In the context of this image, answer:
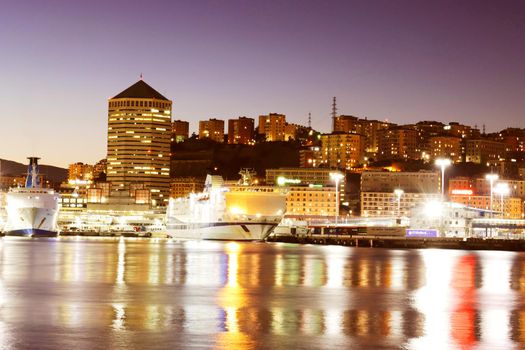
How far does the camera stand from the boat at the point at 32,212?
477ft

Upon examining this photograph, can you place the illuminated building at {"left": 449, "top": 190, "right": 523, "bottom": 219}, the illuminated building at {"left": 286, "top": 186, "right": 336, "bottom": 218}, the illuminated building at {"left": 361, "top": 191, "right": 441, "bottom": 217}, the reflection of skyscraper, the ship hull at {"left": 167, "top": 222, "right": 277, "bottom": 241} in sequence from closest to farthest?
the reflection of skyscraper
the ship hull at {"left": 167, "top": 222, "right": 277, "bottom": 241}
the illuminated building at {"left": 449, "top": 190, "right": 523, "bottom": 219}
the illuminated building at {"left": 361, "top": 191, "right": 441, "bottom": 217}
the illuminated building at {"left": 286, "top": 186, "right": 336, "bottom": 218}

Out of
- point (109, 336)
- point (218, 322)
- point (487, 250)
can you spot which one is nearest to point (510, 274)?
point (218, 322)

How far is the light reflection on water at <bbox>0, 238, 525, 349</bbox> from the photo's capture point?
22.6 metres

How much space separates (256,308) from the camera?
29438 millimetres

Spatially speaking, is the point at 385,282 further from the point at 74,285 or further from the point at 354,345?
the point at 354,345

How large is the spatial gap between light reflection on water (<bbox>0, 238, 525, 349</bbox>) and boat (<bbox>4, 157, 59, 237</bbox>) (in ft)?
323

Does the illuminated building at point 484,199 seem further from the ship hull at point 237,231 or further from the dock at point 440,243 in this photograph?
the ship hull at point 237,231

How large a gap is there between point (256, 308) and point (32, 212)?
122 metres

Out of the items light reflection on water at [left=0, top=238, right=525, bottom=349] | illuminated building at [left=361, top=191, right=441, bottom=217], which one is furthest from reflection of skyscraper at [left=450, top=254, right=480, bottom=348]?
illuminated building at [left=361, top=191, right=441, bottom=217]

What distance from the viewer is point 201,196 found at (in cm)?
12056

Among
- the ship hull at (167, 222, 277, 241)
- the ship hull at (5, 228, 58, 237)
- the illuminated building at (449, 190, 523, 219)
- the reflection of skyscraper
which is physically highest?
the illuminated building at (449, 190, 523, 219)

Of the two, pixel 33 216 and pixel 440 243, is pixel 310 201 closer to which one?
pixel 33 216

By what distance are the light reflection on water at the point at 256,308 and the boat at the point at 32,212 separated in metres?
98.4

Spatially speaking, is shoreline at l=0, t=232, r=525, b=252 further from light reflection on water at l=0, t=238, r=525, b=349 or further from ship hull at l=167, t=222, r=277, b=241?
light reflection on water at l=0, t=238, r=525, b=349
